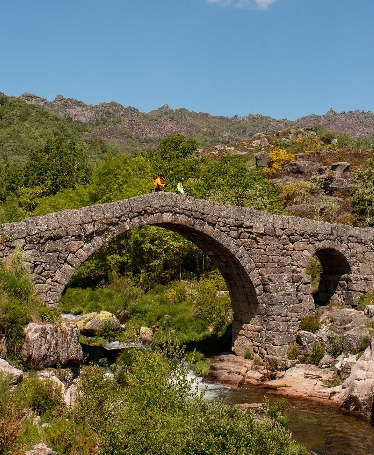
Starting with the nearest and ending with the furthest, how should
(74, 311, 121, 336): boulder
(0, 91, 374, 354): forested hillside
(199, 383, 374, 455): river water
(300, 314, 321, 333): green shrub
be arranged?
1. (199, 383, 374, 455): river water
2. (300, 314, 321, 333): green shrub
3. (74, 311, 121, 336): boulder
4. (0, 91, 374, 354): forested hillside

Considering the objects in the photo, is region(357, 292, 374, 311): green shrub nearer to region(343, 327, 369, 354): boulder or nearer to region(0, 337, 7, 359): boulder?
region(343, 327, 369, 354): boulder

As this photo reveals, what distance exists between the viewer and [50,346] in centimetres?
1033

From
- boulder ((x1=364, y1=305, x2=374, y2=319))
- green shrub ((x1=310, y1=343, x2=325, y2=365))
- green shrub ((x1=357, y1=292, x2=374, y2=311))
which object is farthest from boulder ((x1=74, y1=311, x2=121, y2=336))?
boulder ((x1=364, y1=305, x2=374, y2=319))

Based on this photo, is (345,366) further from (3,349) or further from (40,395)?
(3,349)

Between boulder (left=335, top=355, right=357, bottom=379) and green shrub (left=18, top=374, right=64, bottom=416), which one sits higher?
boulder (left=335, top=355, right=357, bottom=379)

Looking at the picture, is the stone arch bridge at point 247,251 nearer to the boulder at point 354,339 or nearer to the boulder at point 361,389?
the boulder at point 354,339

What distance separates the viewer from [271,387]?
50.9 ft

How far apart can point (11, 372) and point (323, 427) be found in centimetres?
722

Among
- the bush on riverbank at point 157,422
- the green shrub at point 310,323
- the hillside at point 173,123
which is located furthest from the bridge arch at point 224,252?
the hillside at point 173,123

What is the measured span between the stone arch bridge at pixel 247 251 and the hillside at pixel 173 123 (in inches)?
3042

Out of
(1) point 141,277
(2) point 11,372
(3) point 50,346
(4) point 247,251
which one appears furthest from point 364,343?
(1) point 141,277

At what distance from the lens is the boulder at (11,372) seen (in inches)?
333

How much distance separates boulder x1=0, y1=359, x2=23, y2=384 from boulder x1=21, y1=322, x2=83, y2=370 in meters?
0.92

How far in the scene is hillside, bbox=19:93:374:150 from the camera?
348 ft
